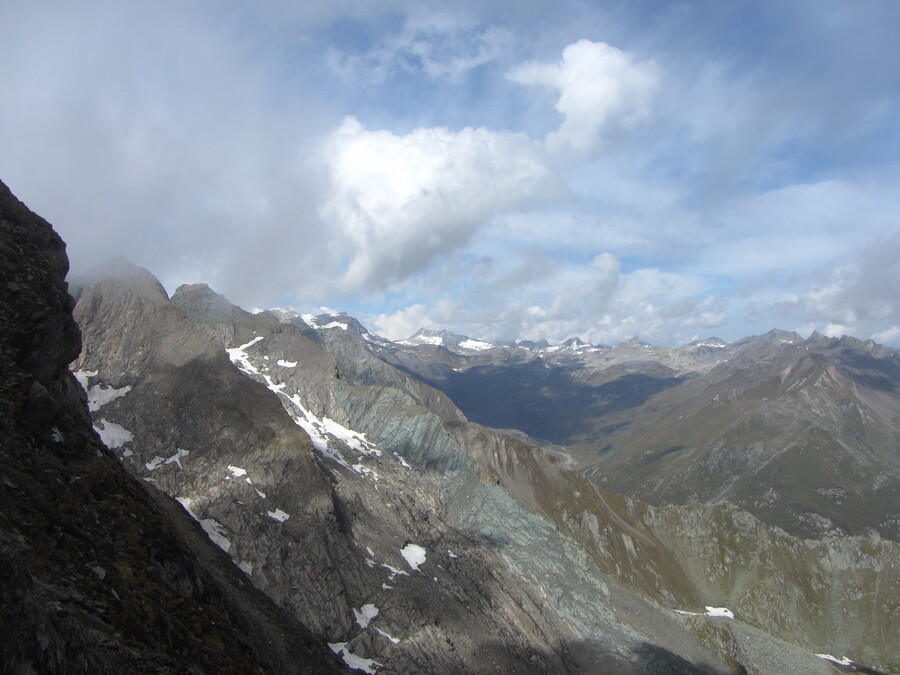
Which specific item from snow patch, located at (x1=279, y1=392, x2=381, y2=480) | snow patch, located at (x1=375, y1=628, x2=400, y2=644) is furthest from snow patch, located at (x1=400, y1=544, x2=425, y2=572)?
snow patch, located at (x1=279, y1=392, x2=381, y2=480)

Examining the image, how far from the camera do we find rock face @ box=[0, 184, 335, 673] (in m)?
13.5

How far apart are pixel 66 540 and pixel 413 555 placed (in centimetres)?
8805

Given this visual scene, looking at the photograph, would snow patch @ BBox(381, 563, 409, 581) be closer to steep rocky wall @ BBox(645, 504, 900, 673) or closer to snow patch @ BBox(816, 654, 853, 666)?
steep rocky wall @ BBox(645, 504, 900, 673)

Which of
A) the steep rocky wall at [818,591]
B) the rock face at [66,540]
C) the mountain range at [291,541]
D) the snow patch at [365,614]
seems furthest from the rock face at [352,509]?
the steep rocky wall at [818,591]

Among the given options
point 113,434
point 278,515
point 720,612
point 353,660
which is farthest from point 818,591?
point 113,434

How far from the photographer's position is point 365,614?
81750mm

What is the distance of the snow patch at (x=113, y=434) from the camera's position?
9356 cm

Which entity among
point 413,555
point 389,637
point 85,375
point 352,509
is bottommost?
point 389,637

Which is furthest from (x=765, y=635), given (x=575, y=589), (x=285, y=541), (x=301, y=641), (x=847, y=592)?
(x=301, y=641)

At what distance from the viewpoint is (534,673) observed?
298ft

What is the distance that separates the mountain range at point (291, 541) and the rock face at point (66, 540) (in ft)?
0.31

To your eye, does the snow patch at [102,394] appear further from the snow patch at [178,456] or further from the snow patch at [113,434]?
the snow patch at [178,456]

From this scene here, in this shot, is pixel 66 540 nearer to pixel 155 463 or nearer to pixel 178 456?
pixel 155 463

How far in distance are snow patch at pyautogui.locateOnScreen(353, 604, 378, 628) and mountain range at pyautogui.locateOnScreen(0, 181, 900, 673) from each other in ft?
1.13
